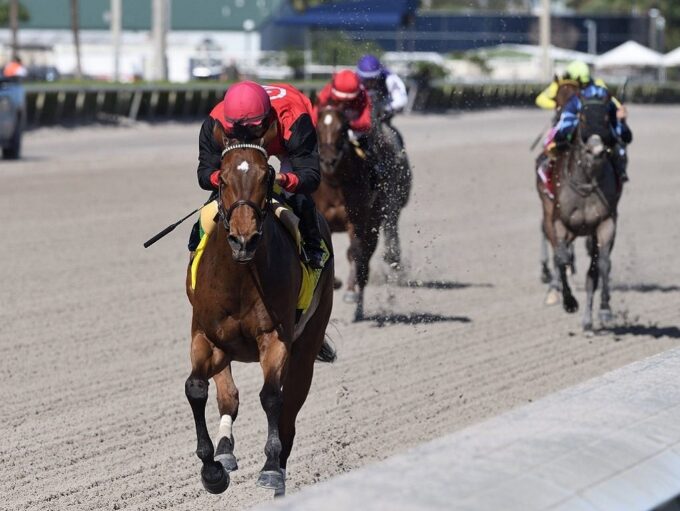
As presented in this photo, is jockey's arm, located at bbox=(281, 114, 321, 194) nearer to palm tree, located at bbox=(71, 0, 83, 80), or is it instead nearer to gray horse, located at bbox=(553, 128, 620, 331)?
gray horse, located at bbox=(553, 128, 620, 331)

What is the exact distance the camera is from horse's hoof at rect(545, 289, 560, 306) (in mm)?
11672

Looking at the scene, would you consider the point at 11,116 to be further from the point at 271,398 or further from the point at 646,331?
the point at 271,398

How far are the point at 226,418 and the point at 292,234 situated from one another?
0.77 metres

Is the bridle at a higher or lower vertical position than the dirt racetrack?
higher

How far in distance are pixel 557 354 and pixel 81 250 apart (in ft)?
19.6

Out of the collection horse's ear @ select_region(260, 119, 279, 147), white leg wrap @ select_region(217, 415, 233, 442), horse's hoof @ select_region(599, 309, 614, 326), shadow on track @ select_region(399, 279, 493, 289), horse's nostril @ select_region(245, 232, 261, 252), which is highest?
horse's ear @ select_region(260, 119, 279, 147)

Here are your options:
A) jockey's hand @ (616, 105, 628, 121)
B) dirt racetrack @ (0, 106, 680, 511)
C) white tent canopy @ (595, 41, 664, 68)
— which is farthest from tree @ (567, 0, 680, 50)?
jockey's hand @ (616, 105, 628, 121)

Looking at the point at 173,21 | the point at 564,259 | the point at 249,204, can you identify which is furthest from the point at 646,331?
the point at 173,21

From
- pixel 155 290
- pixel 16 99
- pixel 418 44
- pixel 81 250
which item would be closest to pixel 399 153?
pixel 155 290

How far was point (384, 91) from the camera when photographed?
12.2 meters

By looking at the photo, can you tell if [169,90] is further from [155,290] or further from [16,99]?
[155,290]

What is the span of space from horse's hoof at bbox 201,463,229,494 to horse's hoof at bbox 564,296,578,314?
18.0ft

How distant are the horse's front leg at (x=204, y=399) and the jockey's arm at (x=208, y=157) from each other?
0.59 metres

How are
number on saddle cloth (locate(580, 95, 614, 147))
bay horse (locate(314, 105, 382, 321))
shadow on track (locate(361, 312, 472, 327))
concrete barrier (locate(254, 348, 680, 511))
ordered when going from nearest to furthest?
concrete barrier (locate(254, 348, 680, 511)) → number on saddle cloth (locate(580, 95, 614, 147)) → bay horse (locate(314, 105, 382, 321)) → shadow on track (locate(361, 312, 472, 327))
